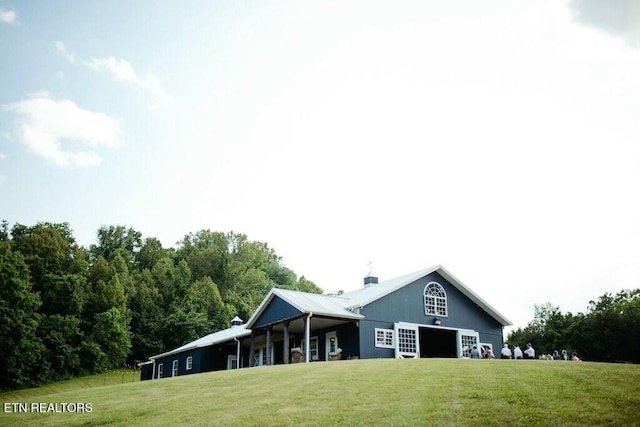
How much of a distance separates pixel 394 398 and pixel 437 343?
62.9 ft

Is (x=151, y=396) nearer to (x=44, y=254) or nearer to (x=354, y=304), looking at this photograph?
(x=354, y=304)

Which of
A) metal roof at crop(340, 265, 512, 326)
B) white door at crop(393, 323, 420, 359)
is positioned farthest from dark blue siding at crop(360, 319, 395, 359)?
metal roof at crop(340, 265, 512, 326)

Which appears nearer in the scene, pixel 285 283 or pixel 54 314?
pixel 54 314

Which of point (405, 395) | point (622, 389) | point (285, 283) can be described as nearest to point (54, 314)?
point (285, 283)

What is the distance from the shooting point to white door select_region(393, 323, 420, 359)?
90.8 feet

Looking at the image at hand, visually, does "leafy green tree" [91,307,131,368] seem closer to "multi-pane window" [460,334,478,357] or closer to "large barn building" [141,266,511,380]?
"large barn building" [141,266,511,380]

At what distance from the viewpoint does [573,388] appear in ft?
40.6

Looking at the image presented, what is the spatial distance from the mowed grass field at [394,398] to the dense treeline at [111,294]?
29.1 m

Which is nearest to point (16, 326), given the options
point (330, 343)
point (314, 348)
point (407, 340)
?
point (314, 348)

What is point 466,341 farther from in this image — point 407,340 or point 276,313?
point 276,313

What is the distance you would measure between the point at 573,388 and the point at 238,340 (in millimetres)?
24392

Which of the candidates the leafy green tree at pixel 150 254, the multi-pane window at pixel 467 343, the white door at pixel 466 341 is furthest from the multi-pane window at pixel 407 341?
the leafy green tree at pixel 150 254

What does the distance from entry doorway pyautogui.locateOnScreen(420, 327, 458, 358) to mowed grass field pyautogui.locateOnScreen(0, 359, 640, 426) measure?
1200 centimetres

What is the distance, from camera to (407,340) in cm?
2811
